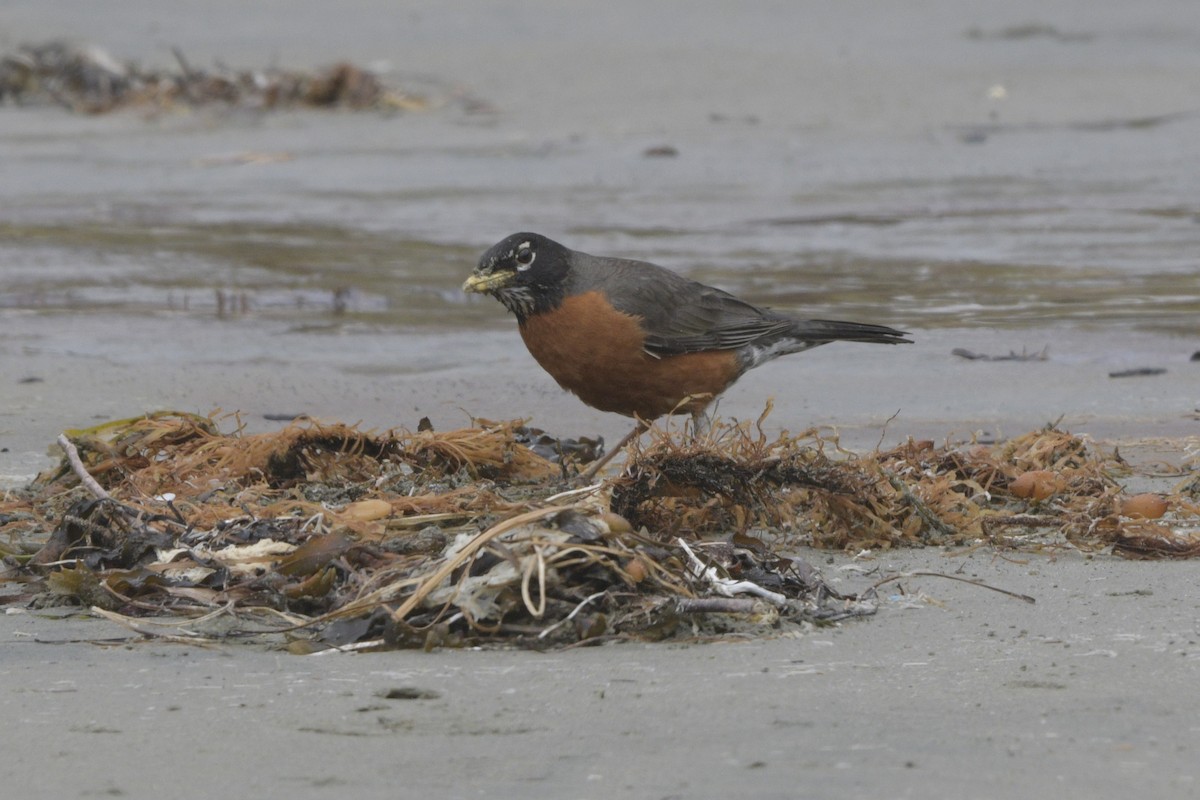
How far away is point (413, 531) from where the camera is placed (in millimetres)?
4742

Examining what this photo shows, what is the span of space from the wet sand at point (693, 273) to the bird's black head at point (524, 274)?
0.49 metres

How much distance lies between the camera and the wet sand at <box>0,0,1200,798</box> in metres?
3.26

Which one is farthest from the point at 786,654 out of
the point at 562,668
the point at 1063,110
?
the point at 1063,110

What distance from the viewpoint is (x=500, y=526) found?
13.6 ft

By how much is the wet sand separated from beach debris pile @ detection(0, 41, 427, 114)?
0.58 m

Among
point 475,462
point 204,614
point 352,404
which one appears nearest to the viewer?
point 204,614

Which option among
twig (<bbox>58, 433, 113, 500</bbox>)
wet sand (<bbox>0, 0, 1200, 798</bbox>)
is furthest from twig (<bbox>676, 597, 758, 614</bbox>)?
twig (<bbox>58, 433, 113, 500</bbox>)

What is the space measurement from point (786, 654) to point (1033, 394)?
Result: 407 centimetres

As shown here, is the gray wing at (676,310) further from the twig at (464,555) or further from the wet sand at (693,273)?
the twig at (464,555)

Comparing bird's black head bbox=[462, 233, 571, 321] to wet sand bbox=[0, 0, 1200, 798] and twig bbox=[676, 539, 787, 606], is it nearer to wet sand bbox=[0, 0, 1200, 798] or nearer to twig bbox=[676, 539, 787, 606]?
wet sand bbox=[0, 0, 1200, 798]

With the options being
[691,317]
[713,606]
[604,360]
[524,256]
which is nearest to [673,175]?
[691,317]

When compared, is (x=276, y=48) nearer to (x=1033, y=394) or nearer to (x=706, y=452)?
(x=1033, y=394)

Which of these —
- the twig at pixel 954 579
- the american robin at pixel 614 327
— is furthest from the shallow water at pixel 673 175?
the twig at pixel 954 579

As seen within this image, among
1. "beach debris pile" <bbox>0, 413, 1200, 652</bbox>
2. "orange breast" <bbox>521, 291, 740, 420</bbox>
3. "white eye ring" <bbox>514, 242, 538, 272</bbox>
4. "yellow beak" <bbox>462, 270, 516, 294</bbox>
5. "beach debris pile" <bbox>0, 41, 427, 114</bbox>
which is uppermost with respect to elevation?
"beach debris pile" <bbox>0, 41, 427, 114</bbox>
